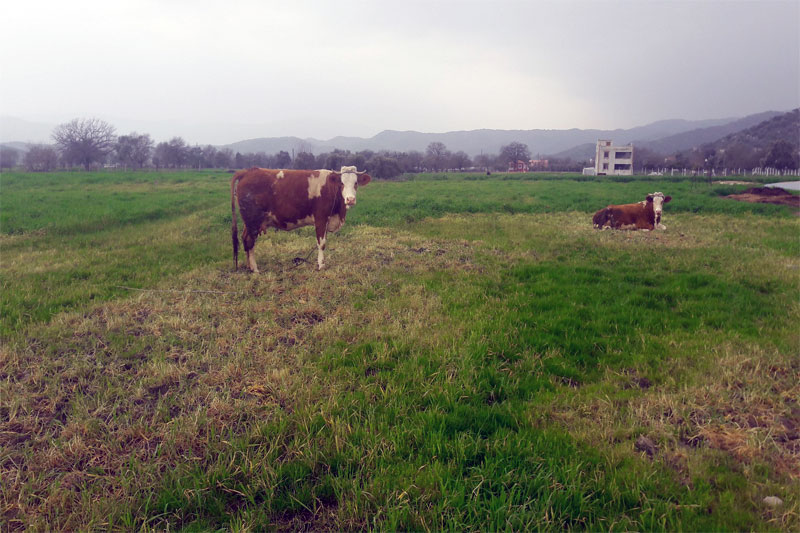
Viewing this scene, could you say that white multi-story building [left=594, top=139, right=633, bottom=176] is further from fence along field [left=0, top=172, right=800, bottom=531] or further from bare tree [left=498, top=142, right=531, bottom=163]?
fence along field [left=0, top=172, right=800, bottom=531]

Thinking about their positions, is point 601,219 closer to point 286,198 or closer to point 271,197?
point 286,198

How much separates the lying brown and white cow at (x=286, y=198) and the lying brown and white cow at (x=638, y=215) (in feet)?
27.6

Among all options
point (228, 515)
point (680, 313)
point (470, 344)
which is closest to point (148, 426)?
point (228, 515)

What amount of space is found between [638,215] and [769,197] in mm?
12444

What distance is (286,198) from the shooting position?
26.3 ft

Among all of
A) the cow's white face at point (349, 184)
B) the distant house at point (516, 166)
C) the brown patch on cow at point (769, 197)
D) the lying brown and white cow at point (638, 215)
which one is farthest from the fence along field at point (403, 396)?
the distant house at point (516, 166)

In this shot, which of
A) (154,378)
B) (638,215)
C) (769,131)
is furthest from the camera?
(769,131)

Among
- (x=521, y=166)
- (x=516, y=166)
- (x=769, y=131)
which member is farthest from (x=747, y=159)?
(x=769, y=131)

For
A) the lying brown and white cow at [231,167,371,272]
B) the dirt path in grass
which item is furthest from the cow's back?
the dirt path in grass

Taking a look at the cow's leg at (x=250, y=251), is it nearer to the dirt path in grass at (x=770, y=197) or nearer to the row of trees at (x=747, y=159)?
the dirt path in grass at (x=770, y=197)

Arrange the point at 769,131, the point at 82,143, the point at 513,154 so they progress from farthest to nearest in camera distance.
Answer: the point at 513,154 < the point at 769,131 < the point at 82,143

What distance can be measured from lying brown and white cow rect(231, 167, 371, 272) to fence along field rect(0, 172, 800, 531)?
1.18 metres

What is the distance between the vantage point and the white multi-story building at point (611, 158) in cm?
8175

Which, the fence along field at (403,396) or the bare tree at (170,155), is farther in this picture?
the bare tree at (170,155)
